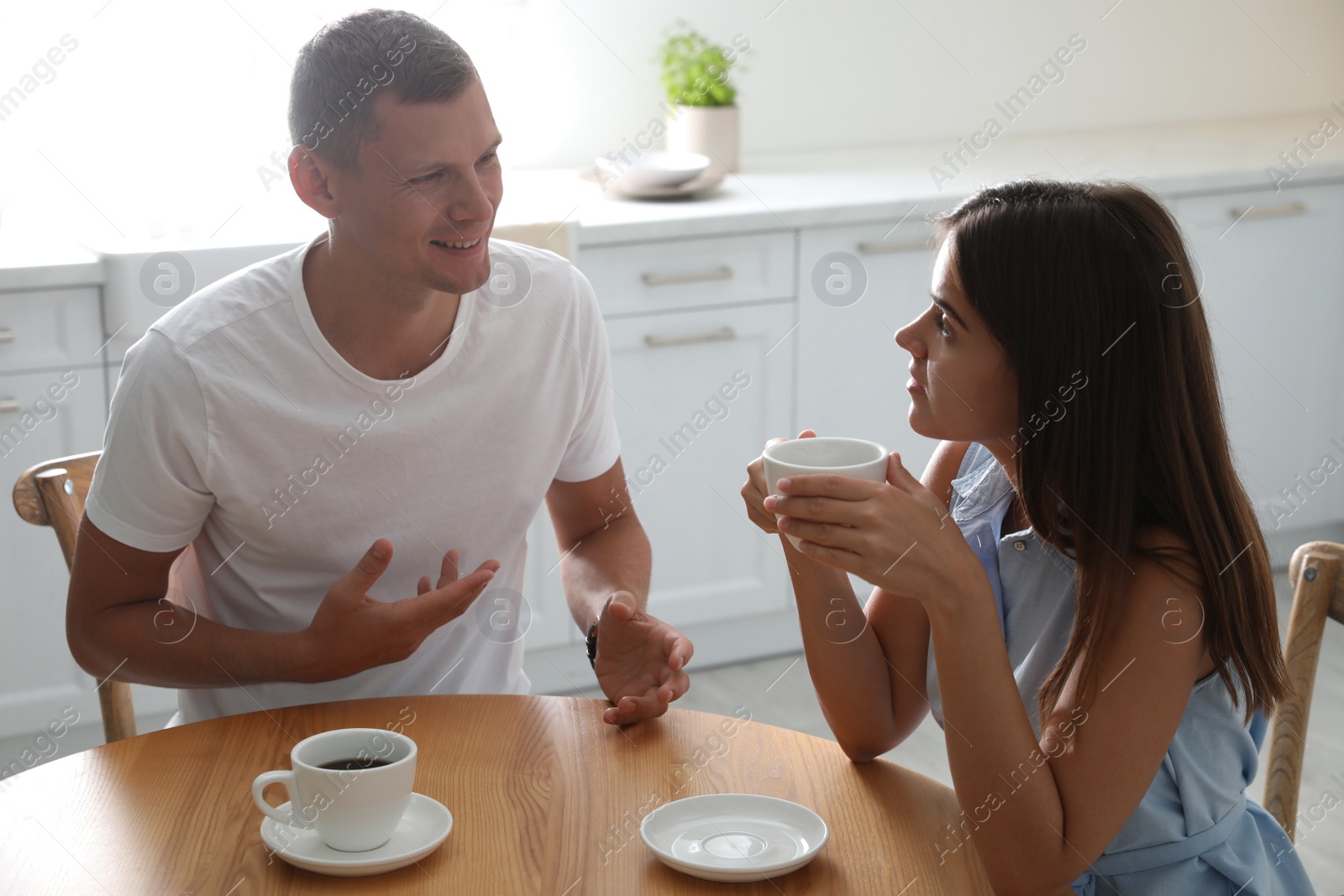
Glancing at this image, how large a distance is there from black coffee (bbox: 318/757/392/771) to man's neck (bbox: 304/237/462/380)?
532mm

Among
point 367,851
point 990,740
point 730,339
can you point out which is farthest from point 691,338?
point 367,851

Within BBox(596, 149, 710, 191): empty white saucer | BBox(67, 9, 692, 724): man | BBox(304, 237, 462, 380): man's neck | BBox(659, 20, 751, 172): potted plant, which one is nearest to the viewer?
BBox(67, 9, 692, 724): man

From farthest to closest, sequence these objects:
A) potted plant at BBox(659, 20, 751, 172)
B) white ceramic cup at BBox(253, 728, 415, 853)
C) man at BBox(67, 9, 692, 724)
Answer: potted plant at BBox(659, 20, 751, 172) → man at BBox(67, 9, 692, 724) → white ceramic cup at BBox(253, 728, 415, 853)

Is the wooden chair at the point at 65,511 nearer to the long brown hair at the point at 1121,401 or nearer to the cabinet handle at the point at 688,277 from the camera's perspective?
the long brown hair at the point at 1121,401

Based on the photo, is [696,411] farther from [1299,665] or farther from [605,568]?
[1299,665]

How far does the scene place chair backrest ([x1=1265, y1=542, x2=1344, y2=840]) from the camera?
48.0 inches

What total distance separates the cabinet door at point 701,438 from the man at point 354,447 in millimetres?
1071

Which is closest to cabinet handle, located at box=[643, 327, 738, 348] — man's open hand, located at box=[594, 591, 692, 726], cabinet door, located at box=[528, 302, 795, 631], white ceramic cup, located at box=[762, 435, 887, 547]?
cabinet door, located at box=[528, 302, 795, 631]

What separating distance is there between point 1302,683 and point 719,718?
1.76 feet

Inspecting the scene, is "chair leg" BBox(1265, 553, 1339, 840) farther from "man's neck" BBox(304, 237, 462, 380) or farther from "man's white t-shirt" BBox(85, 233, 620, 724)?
"man's neck" BBox(304, 237, 462, 380)

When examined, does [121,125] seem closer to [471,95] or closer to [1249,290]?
[471,95]

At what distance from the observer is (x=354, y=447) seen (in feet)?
4.54

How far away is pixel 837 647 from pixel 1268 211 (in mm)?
2290

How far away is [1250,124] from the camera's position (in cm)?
368
